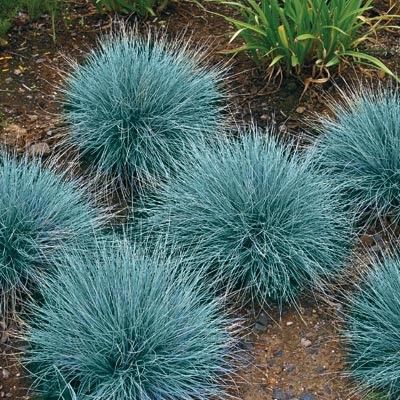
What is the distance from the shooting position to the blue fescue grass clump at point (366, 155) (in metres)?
3.64

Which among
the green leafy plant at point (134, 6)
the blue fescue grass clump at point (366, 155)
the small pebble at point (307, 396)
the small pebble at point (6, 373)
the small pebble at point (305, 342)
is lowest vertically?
the small pebble at point (6, 373)

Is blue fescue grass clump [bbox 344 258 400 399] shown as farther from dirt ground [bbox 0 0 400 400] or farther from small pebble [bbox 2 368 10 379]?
small pebble [bbox 2 368 10 379]

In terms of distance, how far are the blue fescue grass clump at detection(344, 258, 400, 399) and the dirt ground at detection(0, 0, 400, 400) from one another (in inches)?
2.8

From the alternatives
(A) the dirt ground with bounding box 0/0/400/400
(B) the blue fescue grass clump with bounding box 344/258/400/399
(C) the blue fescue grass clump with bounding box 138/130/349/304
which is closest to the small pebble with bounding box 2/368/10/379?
(A) the dirt ground with bounding box 0/0/400/400

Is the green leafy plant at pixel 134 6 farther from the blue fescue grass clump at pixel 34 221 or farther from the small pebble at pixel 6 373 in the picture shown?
the small pebble at pixel 6 373

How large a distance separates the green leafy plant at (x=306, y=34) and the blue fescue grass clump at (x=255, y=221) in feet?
2.45

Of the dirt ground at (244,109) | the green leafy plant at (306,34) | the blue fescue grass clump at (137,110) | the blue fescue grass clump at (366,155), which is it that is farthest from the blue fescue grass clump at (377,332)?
the green leafy plant at (306,34)

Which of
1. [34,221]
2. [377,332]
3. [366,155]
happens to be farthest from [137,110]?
[377,332]

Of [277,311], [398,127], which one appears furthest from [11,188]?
[398,127]

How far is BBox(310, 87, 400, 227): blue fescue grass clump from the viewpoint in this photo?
3645 millimetres

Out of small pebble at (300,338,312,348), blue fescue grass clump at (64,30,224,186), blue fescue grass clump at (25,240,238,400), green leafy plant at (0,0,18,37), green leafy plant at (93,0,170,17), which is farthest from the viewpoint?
green leafy plant at (93,0,170,17)

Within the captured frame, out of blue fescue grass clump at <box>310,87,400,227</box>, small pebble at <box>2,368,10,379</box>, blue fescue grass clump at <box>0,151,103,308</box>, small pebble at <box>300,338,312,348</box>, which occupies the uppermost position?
blue fescue grass clump at <box>310,87,400,227</box>

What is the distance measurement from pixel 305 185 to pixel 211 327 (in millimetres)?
807

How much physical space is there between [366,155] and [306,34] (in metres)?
0.72
